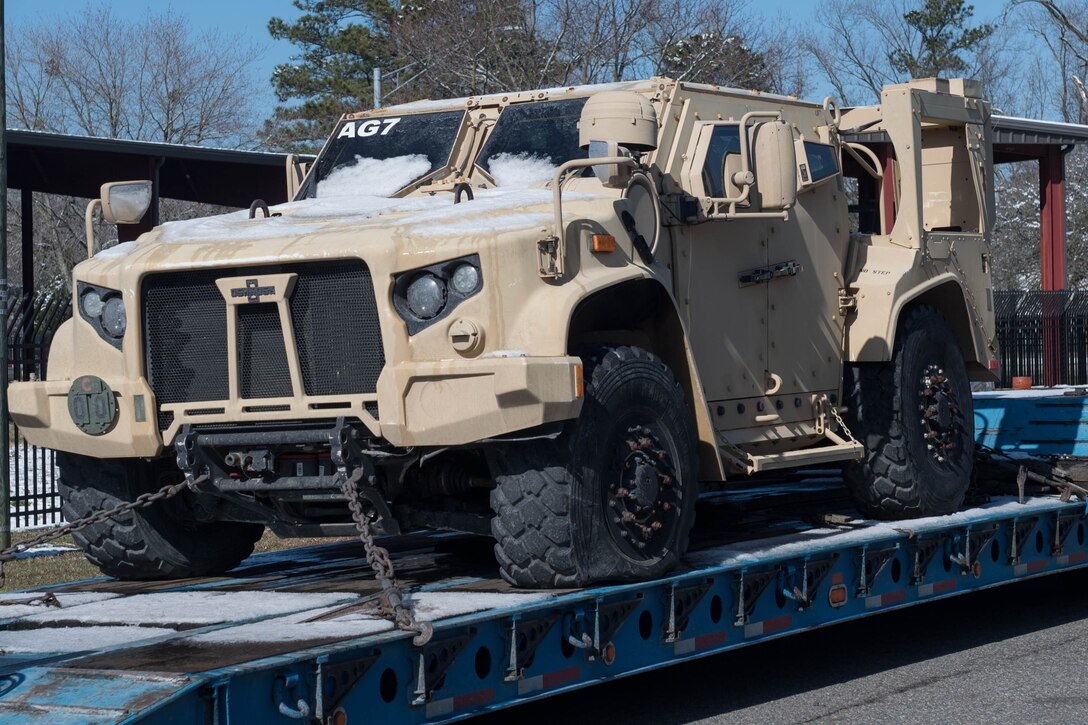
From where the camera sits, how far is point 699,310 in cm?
709

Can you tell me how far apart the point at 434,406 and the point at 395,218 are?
2.93 ft

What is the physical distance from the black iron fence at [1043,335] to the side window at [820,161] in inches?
624

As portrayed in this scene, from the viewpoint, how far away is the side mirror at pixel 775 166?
6.89m

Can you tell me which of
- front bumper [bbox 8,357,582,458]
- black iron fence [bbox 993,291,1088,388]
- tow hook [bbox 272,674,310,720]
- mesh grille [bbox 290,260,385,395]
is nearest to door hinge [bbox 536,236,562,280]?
front bumper [bbox 8,357,582,458]

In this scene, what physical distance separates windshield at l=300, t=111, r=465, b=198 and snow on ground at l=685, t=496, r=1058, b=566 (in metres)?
2.23

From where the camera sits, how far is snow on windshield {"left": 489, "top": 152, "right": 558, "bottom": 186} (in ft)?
23.7

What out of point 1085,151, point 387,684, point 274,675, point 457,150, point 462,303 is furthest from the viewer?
point 1085,151

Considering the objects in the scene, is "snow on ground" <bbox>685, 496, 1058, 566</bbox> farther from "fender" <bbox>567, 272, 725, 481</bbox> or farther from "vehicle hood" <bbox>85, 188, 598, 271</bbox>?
"vehicle hood" <bbox>85, 188, 598, 271</bbox>

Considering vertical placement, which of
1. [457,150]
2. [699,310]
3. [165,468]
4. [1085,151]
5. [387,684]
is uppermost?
[1085,151]

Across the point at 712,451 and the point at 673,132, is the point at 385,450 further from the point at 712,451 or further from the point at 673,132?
the point at 673,132

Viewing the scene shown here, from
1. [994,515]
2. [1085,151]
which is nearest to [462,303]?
[994,515]

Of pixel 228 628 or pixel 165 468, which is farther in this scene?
pixel 165 468

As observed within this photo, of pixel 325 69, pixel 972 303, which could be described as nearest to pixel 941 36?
pixel 325 69

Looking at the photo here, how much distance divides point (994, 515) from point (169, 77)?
38.7 m
